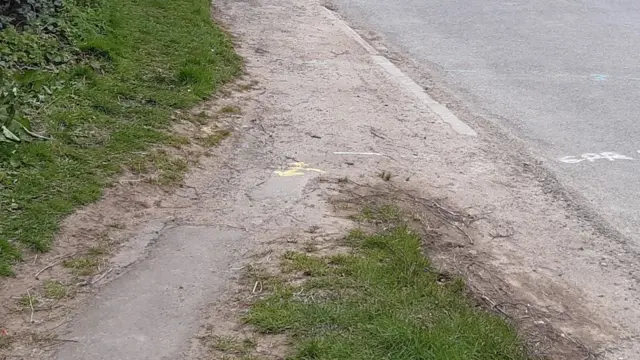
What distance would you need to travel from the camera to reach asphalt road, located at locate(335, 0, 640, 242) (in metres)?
6.22

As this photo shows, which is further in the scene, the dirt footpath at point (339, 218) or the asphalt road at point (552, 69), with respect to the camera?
the asphalt road at point (552, 69)

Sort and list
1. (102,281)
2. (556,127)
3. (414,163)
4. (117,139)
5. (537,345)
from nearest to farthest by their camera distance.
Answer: (537,345) → (102,281) → (117,139) → (414,163) → (556,127)

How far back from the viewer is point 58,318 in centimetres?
Result: 372

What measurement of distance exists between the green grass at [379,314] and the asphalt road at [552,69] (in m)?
Answer: 1.76

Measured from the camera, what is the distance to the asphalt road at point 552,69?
6219mm

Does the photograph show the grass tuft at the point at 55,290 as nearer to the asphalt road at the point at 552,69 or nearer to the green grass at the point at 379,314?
the green grass at the point at 379,314

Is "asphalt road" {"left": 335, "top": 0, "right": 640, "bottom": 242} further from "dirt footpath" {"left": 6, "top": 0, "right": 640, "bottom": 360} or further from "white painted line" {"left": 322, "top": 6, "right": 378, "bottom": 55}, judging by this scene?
"dirt footpath" {"left": 6, "top": 0, "right": 640, "bottom": 360}

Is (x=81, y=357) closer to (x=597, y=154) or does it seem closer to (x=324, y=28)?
(x=597, y=154)

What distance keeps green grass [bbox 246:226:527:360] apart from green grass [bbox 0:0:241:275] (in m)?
1.45

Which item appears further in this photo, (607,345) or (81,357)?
(607,345)

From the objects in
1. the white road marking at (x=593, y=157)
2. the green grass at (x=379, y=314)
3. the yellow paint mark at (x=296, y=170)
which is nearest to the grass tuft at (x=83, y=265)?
the green grass at (x=379, y=314)

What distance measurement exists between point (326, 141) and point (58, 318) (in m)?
3.03

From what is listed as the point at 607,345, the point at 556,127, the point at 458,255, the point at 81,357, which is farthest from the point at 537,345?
the point at 556,127

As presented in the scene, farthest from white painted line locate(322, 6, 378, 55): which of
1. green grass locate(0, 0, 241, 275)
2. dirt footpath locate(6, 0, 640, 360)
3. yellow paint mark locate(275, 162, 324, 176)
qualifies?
yellow paint mark locate(275, 162, 324, 176)
